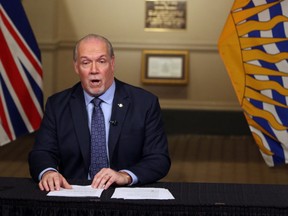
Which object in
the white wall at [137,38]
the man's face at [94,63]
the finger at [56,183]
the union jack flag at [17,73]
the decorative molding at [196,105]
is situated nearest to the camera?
the finger at [56,183]

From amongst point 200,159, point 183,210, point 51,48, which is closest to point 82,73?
point 183,210

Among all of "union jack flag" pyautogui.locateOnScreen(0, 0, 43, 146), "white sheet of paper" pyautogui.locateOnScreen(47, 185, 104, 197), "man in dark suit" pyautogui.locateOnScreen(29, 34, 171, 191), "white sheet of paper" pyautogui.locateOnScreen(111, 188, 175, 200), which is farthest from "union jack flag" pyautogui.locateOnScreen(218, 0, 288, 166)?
"white sheet of paper" pyautogui.locateOnScreen(47, 185, 104, 197)

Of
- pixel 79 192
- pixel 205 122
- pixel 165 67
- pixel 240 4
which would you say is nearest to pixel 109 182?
pixel 79 192

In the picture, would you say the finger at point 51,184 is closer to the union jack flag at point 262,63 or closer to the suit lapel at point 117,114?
the suit lapel at point 117,114

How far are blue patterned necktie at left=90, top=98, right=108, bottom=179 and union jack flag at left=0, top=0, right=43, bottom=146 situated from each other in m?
2.12

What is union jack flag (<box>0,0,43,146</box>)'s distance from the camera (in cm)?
555

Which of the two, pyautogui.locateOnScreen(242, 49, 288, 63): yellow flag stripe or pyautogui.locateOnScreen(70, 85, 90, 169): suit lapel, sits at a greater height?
pyautogui.locateOnScreen(242, 49, 288, 63): yellow flag stripe

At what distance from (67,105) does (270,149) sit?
2.22m

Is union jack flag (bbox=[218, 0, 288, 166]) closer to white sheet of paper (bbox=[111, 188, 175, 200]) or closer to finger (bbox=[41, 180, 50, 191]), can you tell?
white sheet of paper (bbox=[111, 188, 175, 200])

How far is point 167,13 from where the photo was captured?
8.69 m

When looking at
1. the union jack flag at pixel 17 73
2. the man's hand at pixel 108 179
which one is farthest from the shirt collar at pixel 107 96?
the union jack flag at pixel 17 73

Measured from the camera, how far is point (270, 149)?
5.39 metres

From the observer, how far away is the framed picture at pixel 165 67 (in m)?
8.69

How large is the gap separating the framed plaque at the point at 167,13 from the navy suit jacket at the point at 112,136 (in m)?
5.11
